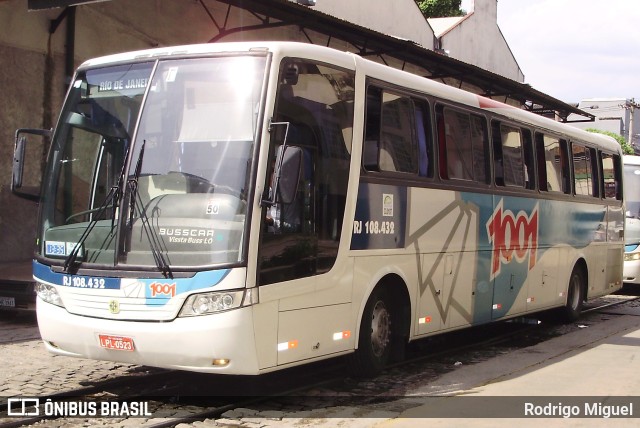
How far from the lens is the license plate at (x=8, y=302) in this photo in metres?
11.0

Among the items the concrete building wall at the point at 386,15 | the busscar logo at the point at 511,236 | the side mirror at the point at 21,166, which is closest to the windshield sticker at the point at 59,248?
the side mirror at the point at 21,166

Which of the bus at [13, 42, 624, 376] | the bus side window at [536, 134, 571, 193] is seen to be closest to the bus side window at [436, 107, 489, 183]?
the bus at [13, 42, 624, 376]

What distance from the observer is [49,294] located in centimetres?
698

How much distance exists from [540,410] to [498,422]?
0.67 m

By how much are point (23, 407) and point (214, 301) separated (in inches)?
75.0

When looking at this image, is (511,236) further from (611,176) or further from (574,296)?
(611,176)

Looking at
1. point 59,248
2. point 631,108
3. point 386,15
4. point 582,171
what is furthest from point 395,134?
point 631,108

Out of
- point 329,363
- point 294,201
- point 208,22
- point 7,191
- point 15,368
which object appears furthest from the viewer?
point 208,22

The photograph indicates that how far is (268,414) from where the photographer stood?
675cm

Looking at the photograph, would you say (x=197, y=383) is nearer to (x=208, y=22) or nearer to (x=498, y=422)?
(x=498, y=422)

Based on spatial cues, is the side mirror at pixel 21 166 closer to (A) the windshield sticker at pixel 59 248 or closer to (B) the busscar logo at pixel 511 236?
(A) the windshield sticker at pixel 59 248

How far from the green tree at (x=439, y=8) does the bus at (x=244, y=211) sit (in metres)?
44.2

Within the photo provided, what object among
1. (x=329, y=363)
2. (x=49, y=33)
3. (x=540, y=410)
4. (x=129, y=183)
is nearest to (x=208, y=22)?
(x=49, y=33)

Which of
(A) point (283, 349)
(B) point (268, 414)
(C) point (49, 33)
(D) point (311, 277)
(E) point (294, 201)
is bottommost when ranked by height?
(B) point (268, 414)
